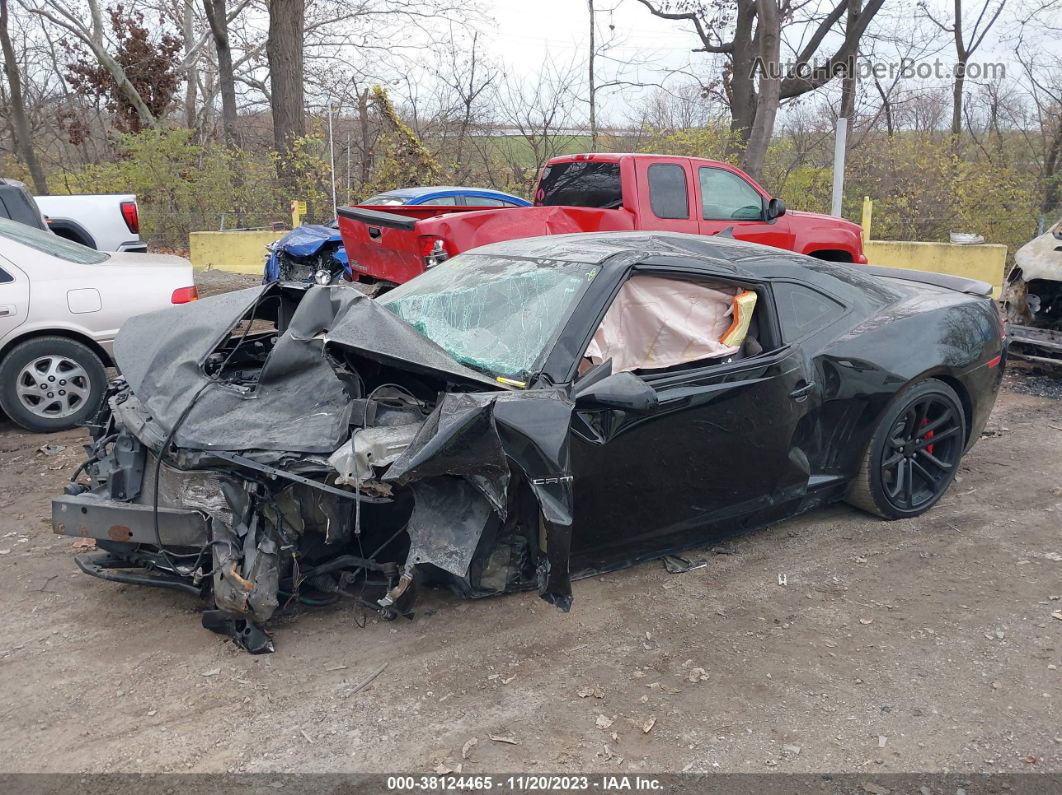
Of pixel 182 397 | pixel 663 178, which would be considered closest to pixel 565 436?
pixel 182 397

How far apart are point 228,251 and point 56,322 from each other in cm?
944

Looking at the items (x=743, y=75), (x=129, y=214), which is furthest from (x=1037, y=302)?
(x=743, y=75)

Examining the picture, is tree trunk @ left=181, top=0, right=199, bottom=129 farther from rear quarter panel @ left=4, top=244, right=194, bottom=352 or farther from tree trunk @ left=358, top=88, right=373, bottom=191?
rear quarter panel @ left=4, top=244, right=194, bottom=352

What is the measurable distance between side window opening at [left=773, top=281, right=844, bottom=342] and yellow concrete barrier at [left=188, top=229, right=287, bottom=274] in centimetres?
1258

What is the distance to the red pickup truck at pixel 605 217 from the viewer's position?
7.40 m

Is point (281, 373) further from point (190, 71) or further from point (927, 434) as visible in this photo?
point (190, 71)

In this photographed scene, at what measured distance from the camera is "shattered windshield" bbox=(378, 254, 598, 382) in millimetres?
3543

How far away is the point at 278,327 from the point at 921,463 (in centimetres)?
362

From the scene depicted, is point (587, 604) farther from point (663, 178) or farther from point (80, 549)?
point (663, 178)

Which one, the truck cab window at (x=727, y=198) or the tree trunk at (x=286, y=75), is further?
the tree trunk at (x=286, y=75)

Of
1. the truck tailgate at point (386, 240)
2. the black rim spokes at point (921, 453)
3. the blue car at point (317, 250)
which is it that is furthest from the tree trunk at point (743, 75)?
the black rim spokes at point (921, 453)

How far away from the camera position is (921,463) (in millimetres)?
4609

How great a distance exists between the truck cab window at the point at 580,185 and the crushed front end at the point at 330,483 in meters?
5.03

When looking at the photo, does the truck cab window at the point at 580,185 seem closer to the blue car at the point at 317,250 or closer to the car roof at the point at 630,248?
the blue car at the point at 317,250
